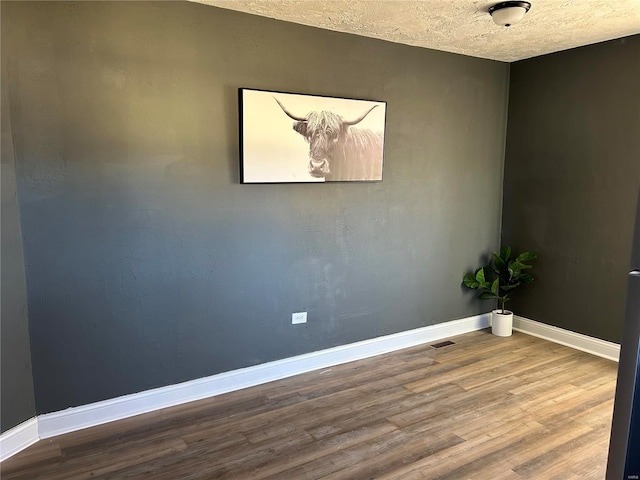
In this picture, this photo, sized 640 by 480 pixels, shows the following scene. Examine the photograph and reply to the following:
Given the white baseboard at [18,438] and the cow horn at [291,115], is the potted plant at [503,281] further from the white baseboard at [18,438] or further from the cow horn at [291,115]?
the white baseboard at [18,438]

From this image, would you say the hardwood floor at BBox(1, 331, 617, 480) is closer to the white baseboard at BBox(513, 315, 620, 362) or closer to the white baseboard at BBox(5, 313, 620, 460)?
→ the white baseboard at BBox(5, 313, 620, 460)

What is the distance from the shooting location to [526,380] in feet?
10.7

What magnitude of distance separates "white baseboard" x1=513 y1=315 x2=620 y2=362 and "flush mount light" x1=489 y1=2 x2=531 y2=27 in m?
2.52

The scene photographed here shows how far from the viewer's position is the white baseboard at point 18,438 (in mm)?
2314

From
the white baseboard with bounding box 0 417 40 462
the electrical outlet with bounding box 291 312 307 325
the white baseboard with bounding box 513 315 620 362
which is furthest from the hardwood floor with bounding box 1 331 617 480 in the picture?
the electrical outlet with bounding box 291 312 307 325

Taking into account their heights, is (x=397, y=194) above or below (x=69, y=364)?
above

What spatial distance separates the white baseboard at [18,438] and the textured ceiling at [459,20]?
2590 mm

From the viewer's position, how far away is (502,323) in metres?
4.11

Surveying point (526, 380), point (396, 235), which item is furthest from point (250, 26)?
point (526, 380)

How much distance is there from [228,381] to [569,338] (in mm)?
2908

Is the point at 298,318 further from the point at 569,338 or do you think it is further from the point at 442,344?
the point at 569,338

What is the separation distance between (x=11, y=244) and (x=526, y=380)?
3377 millimetres

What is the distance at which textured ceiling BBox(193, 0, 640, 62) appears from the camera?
270 centimetres

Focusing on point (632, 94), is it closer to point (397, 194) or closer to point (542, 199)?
point (542, 199)
